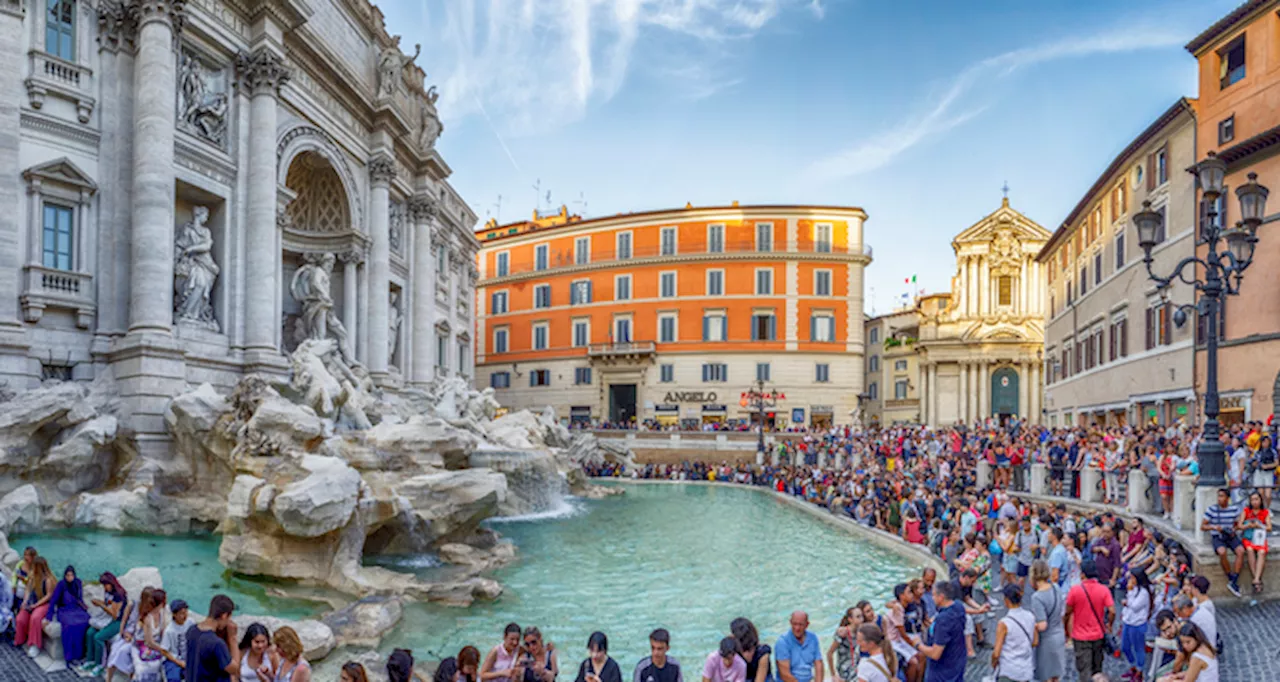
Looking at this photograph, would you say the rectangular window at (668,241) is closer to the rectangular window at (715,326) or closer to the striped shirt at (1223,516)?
the rectangular window at (715,326)

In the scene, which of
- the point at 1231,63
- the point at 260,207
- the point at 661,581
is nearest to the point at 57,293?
the point at 260,207

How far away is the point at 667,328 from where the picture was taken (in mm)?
45938

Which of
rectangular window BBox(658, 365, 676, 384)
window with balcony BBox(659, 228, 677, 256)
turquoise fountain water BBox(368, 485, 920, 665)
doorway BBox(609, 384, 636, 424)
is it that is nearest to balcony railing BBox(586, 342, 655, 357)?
rectangular window BBox(658, 365, 676, 384)

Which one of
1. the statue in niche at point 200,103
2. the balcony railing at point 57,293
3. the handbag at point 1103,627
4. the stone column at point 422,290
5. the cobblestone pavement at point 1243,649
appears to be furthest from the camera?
the stone column at point 422,290

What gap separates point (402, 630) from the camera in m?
10.1

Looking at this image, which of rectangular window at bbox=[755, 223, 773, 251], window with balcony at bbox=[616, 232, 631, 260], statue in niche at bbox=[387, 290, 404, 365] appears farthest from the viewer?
window with balcony at bbox=[616, 232, 631, 260]

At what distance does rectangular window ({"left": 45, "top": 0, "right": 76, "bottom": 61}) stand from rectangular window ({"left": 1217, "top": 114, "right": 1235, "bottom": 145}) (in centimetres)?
2827

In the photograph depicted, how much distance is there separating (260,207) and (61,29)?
527 cm

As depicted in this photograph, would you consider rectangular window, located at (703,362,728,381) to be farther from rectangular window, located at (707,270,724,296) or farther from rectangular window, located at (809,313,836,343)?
rectangular window, located at (809,313,836,343)

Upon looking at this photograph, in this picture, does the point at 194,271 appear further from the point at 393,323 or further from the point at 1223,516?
the point at 1223,516

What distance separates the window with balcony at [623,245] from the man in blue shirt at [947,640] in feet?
137

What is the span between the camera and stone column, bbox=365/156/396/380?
26.8 m

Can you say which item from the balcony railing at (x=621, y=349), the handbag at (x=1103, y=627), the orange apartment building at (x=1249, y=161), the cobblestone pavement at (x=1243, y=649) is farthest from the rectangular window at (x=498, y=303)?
the handbag at (x=1103, y=627)

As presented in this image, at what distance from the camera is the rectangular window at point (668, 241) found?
46375 mm
